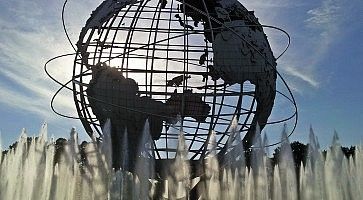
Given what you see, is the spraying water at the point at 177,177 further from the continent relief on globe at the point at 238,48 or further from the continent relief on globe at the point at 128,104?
the continent relief on globe at the point at 238,48

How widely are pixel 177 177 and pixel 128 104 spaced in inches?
57.0

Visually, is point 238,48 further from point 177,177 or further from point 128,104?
point 177,177

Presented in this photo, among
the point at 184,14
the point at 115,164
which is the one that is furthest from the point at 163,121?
the point at 184,14

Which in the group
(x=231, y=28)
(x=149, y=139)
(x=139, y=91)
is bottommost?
(x=149, y=139)

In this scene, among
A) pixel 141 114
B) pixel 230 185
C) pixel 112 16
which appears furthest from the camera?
pixel 230 185

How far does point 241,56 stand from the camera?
10.3m

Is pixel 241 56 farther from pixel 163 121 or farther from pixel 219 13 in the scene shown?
pixel 163 121

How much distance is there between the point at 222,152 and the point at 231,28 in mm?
2090

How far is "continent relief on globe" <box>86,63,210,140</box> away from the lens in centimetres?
1023

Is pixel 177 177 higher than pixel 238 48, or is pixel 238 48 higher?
pixel 238 48

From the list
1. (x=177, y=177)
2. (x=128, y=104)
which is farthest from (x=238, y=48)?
(x=177, y=177)

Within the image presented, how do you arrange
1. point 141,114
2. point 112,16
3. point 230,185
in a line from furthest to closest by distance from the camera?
point 230,185 < point 112,16 < point 141,114

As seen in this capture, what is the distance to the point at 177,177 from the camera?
10328 millimetres

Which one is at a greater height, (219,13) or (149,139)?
(219,13)
